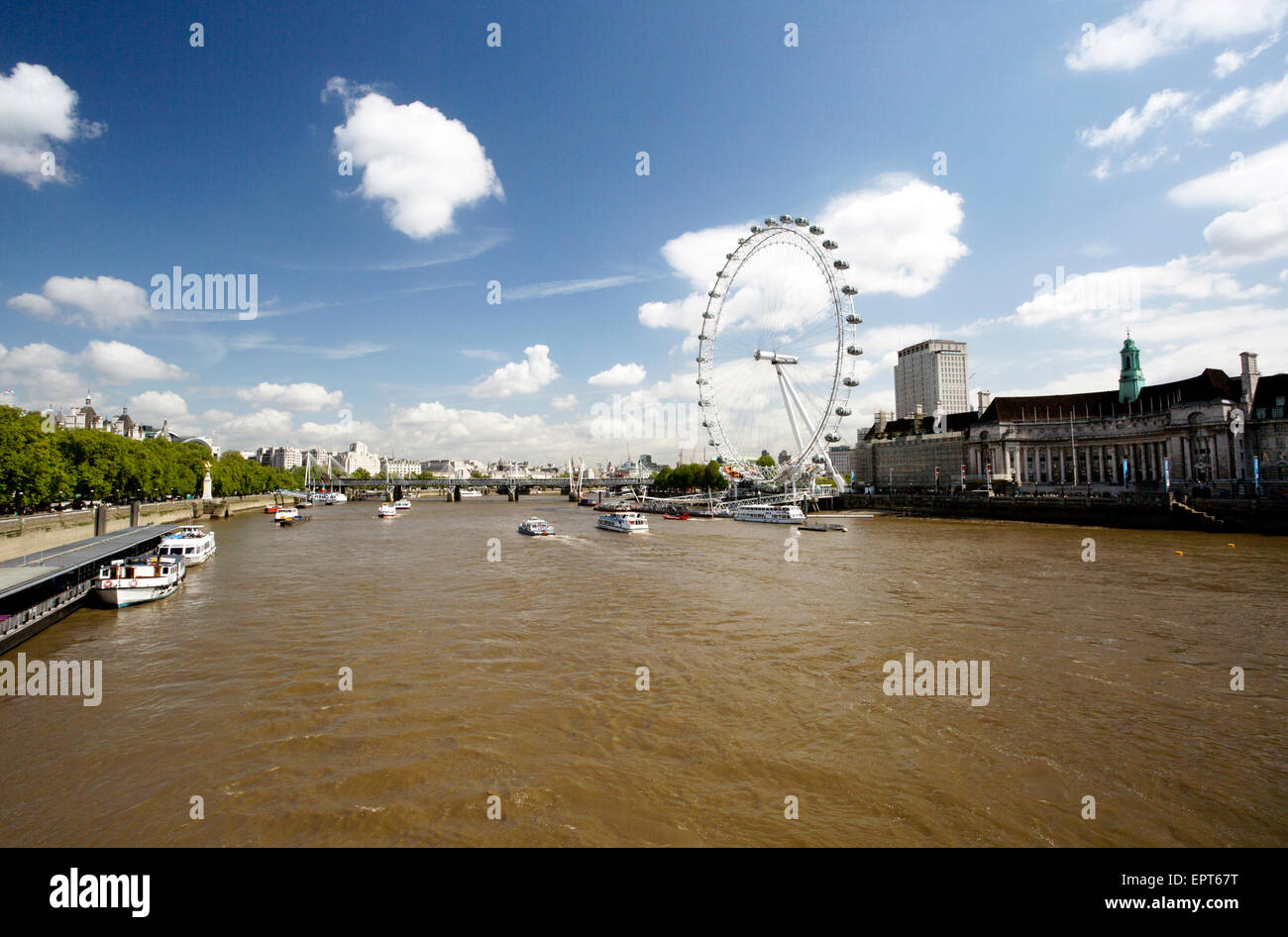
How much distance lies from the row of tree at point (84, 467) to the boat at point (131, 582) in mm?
26281

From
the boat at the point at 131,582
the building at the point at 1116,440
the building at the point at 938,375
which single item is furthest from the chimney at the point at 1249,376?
the boat at the point at 131,582

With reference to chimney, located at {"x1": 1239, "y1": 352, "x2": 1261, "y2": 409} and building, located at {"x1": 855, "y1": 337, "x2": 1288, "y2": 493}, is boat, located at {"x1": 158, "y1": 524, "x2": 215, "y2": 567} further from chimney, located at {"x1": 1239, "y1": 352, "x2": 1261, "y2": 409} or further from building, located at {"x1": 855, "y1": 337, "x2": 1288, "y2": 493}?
chimney, located at {"x1": 1239, "y1": 352, "x2": 1261, "y2": 409}

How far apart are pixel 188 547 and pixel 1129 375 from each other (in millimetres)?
115407

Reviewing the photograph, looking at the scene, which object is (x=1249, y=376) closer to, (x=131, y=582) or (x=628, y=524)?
(x=628, y=524)

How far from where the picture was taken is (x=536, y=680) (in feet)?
48.5

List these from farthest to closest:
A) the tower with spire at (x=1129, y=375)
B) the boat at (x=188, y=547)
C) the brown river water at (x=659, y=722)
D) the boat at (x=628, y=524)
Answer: the tower with spire at (x=1129, y=375)
the boat at (x=628, y=524)
the boat at (x=188, y=547)
the brown river water at (x=659, y=722)

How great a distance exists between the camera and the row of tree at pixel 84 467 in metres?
42.1

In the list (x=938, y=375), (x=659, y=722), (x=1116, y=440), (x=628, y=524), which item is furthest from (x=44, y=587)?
(x=938, y=375)

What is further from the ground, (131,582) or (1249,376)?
(1249,376)

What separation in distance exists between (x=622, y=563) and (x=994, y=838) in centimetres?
2921

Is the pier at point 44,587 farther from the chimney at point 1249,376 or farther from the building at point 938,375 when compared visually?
→ the building at point 938,375

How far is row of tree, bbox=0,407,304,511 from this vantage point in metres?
42.1

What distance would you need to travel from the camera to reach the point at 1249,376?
231 ft
